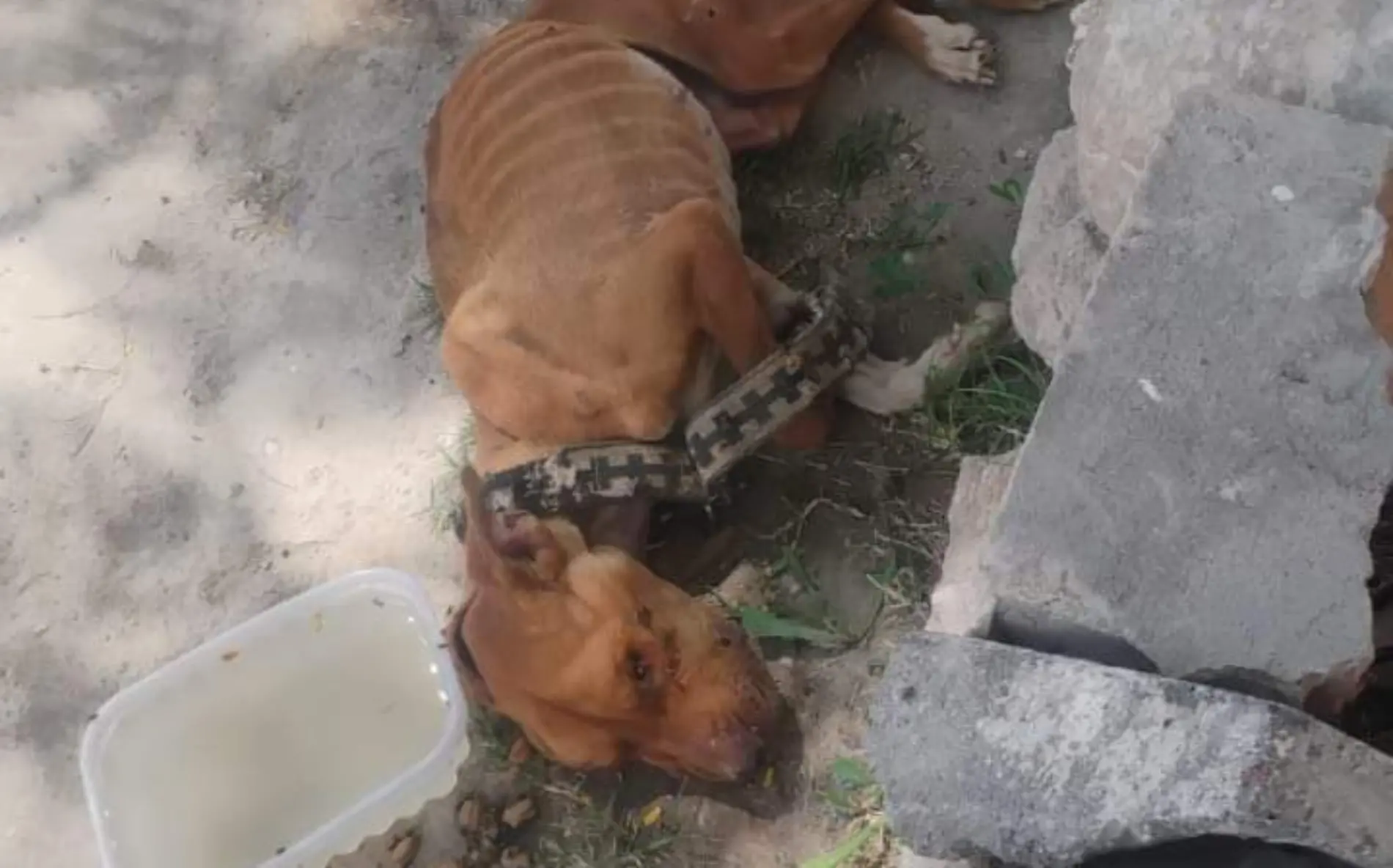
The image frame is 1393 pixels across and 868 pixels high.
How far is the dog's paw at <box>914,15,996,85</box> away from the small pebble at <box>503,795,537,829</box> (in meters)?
1.82

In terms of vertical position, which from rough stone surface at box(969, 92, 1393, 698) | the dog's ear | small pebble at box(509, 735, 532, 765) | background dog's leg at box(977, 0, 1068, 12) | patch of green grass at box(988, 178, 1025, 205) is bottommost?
small pebble at box(509, 735, 532, 765)

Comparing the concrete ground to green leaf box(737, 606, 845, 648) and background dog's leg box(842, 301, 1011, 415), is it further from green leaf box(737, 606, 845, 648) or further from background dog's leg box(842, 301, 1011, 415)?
green leaf box(737, 606, 845, 648)

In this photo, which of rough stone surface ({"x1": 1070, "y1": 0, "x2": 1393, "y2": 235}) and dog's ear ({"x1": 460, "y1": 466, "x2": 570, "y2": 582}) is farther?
dog's ear ({"x1": 460, "y1": 466, "x2": 570, "y2": 582})

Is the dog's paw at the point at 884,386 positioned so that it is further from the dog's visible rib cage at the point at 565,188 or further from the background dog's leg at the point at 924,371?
the dog's visible rib cage at the point at 565,188

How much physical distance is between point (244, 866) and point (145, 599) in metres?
0.78

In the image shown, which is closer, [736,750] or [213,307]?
[736,750]

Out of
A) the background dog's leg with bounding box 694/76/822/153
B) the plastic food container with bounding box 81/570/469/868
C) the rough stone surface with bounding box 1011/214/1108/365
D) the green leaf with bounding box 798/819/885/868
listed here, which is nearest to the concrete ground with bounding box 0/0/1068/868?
the background dog's leg with bounding box 694/76/822/153

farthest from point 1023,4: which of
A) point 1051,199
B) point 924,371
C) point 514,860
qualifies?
point 514,860

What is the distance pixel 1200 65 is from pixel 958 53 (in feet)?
4.88

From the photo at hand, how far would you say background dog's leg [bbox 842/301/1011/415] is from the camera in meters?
3.24

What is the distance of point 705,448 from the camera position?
3.00 m

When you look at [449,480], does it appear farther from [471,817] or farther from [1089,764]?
[1089,764]

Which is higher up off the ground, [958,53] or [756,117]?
[958,53]

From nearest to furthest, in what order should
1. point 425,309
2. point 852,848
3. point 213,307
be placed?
point 852,848
point 425,309
point 213,307
